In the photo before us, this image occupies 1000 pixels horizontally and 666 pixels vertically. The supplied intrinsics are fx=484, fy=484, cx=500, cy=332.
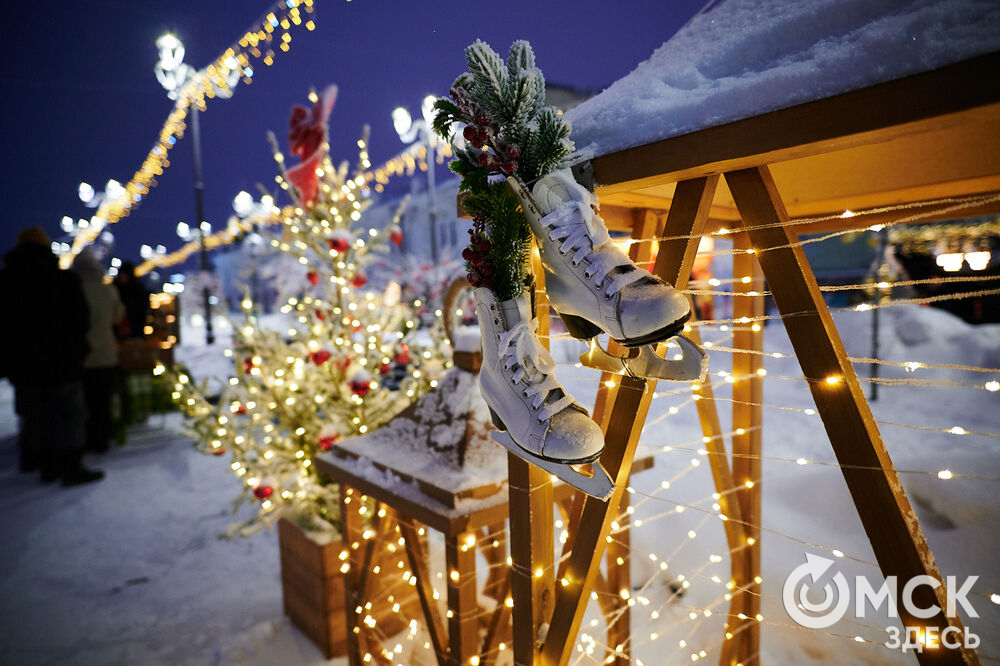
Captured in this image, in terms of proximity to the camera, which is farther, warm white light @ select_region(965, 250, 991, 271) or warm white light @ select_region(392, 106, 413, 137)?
warm white light @ select_region(392, 106, 413, 137)

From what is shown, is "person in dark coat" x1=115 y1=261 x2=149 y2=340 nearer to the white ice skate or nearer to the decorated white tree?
the decorated white tree

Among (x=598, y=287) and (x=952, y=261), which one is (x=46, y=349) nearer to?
(x=598, y=287)

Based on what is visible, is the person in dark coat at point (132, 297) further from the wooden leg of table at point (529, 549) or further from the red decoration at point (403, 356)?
the wooden leg of table at point (529, 549)

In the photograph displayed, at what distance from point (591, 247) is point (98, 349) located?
5758mm

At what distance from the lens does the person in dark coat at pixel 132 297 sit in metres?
6.55

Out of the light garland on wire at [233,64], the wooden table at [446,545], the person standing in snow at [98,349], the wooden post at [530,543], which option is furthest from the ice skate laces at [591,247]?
the person standing in snow at [98,349]

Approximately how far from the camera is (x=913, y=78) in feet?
2.10

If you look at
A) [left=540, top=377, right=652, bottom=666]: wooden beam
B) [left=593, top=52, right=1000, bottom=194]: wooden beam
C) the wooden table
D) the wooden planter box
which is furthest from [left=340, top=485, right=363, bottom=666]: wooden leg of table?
[left=593, top=52, right=1000, bottom=194]: wooden beam

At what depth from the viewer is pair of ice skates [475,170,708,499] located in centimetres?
72

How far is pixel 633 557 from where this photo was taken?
2795 millimetres

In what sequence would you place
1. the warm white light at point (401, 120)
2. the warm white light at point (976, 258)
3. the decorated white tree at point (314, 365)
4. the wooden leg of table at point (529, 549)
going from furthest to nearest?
the warm white light at point (401, 120)
the decorated white tree at point (314, 365)
the warm white light at point (976, 258)
the wooden leg of table at point (529, 549)

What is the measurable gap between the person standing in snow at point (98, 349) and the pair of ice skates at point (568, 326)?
536 centimetres

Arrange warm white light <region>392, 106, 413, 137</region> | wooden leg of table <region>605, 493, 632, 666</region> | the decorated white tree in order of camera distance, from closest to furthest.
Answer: wooden leg of table <region>605, 493, 632, 666</region> < the decorated white tree < warm white light <region>392, 106, 413, 137</region>

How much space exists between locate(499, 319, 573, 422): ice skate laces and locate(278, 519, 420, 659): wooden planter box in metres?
1.58
